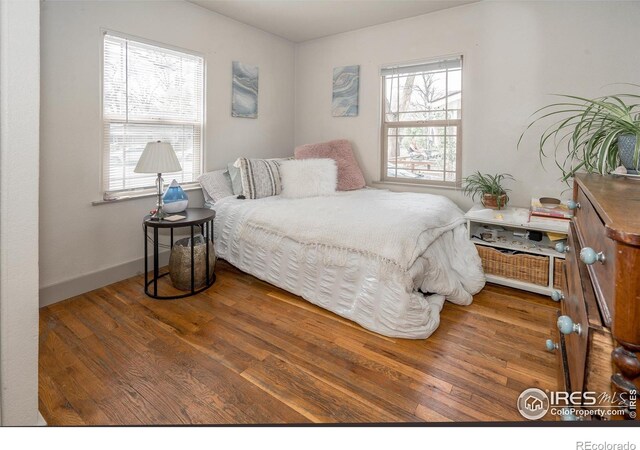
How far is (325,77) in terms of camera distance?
4.09m

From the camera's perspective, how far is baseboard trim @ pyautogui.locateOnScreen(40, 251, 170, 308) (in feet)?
7.84

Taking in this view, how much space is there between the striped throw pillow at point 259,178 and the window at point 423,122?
4.16 ft

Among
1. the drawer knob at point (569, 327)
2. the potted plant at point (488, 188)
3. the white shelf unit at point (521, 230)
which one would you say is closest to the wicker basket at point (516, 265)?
the white shelf unit at point (521, 230)

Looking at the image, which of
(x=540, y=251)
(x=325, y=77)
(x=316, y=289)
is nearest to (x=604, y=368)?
(x=316, y=289)

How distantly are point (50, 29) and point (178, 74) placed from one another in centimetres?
95

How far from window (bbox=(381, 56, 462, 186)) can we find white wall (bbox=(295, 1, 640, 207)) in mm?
97

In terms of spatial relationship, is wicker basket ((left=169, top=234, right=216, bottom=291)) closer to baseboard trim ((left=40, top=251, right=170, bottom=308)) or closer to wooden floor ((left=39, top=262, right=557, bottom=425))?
wooden floor ((left=39, top=262, right=557, bottom=425))

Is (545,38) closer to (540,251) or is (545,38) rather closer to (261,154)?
(540,251)

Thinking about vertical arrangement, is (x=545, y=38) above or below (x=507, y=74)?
above

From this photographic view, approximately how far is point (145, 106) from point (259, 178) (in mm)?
1101

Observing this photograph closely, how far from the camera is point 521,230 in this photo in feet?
9.40

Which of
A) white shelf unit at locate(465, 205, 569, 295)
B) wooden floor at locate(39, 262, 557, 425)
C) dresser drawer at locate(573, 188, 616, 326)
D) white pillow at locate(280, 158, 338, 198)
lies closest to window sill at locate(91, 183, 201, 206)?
wooden floor at locate(39, 262, 557, 425)
